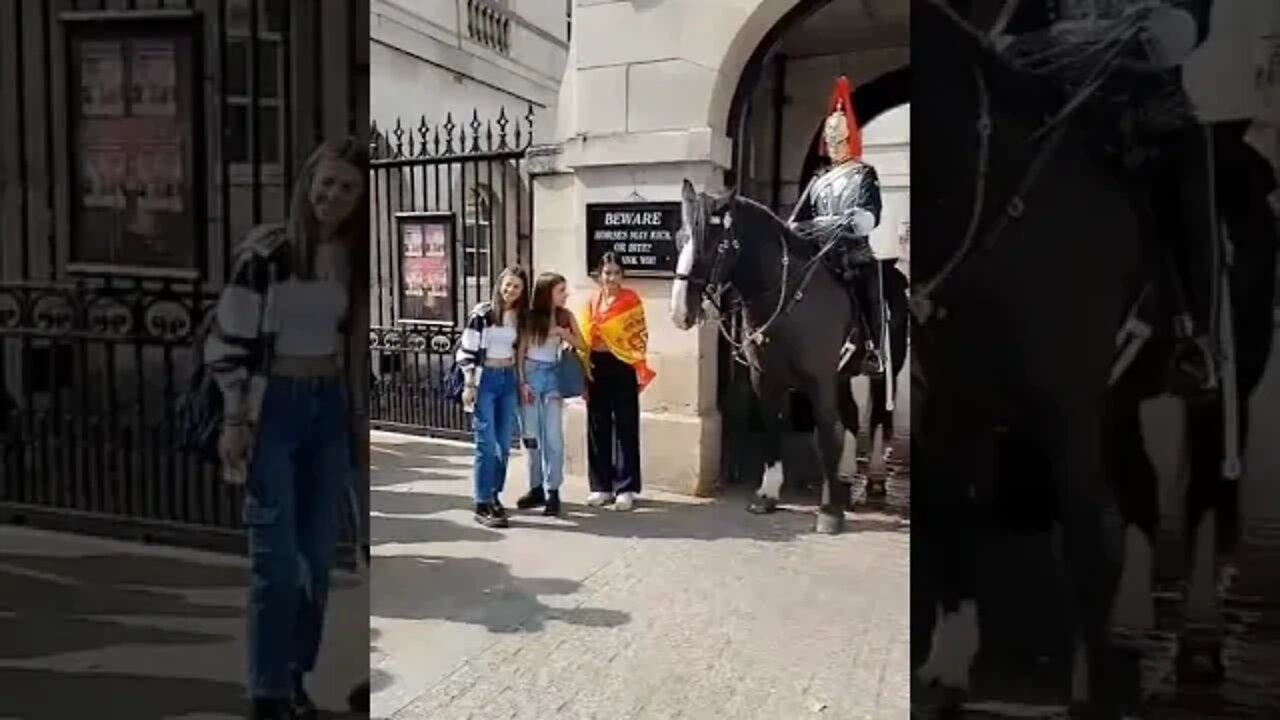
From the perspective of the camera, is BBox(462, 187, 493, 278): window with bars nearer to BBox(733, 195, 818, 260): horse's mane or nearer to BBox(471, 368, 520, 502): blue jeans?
BBox(471, 368, 520, 502): blue jeans

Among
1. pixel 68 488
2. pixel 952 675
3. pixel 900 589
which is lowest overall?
pixel 900 589

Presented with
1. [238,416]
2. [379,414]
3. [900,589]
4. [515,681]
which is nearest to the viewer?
[238,416]

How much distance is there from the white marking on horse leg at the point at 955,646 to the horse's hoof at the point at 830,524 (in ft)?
15.3

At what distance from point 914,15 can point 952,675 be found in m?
1.37

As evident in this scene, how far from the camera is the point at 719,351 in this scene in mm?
8383

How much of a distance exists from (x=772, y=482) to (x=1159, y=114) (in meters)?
5.60

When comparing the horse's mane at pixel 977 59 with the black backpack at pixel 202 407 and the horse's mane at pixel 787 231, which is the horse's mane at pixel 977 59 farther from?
the horse's mane at pixel 787 231

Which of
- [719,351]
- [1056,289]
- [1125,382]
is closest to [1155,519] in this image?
[1125,382]

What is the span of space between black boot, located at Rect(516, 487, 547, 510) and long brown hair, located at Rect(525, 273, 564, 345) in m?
1.09

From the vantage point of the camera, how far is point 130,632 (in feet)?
8.82

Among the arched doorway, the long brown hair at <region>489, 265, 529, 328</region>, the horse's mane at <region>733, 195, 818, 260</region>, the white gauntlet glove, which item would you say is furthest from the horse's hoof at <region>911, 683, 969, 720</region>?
the arched doorway

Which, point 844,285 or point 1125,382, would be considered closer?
point 1125,382

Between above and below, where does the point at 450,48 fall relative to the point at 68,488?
above

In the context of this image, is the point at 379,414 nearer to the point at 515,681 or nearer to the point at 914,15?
the point at 515,681
